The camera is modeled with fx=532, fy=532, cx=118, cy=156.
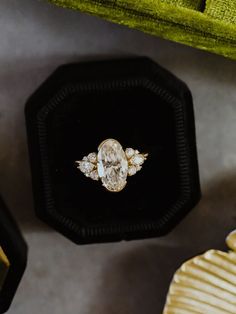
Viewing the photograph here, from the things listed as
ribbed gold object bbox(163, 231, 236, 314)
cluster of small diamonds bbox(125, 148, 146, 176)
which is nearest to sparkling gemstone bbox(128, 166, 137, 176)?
cluster of small diamonds bbox(125, 148, 146, 176)

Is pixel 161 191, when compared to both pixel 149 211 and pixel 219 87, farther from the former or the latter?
pixel 219 87

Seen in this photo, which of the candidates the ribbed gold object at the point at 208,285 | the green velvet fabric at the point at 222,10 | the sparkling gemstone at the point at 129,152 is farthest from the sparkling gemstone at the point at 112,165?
the green velvet fabric at the point at 222,10

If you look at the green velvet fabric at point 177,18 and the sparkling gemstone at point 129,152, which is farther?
the sparkling gemstone at point 129,152

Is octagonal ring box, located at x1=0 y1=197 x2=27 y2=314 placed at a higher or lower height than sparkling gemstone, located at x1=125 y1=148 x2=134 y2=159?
lower

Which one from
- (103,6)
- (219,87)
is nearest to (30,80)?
(103,6)

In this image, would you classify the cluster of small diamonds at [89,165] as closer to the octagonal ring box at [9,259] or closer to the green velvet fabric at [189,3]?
the octagonal ring box at [9,259]

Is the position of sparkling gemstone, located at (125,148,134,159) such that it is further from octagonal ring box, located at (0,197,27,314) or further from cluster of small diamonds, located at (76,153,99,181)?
octagonal ring box, located at (0,197,27,314)
